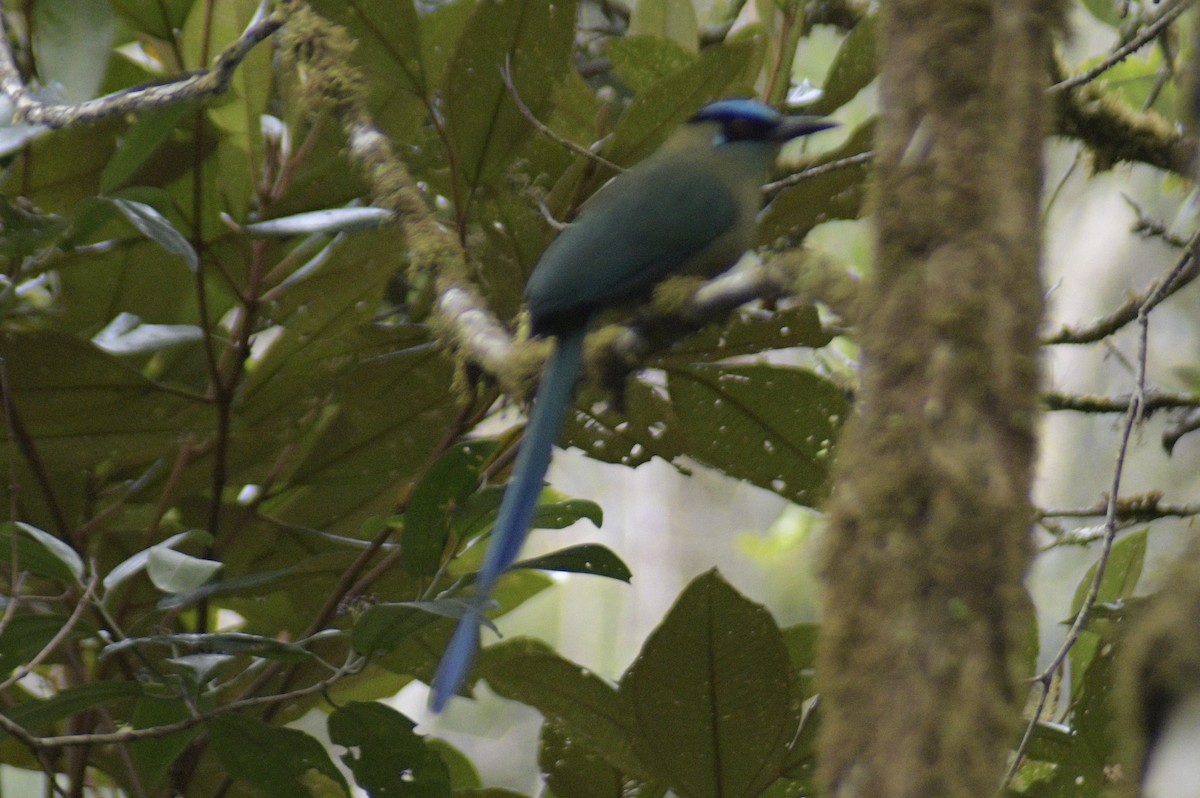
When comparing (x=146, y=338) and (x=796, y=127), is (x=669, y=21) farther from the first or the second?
(x=146, y=338)

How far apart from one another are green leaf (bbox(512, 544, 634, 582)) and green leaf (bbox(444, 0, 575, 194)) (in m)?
0.54

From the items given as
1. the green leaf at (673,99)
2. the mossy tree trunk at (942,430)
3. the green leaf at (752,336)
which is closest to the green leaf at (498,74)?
the green leaf at (673,99)

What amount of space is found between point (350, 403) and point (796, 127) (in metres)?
0.75

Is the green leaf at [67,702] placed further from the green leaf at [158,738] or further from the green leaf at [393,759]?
the green leaf at [393,759]

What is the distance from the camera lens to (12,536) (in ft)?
3.88

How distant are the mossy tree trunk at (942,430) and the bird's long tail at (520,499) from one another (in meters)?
0.46

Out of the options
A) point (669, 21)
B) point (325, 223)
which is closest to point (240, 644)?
point (325, 223)

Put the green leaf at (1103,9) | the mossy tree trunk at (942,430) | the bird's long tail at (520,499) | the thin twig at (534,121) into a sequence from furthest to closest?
the green leaf at (1103,9)
the thin twig at (534,121)
the bird's long tail at (520,499)
the mossy tree trunk at (942,430)

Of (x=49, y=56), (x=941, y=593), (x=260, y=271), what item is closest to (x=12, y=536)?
(x=260, y=271)

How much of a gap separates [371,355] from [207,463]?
26cm

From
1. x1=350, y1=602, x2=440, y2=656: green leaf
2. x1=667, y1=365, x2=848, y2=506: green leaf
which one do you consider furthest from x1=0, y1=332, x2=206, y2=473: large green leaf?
x1=667, y1=365, x2=848, y2=506: green leaf

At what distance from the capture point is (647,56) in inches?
68.8

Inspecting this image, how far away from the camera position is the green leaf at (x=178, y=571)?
114 centimetres

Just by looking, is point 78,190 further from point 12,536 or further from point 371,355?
point 12,536
